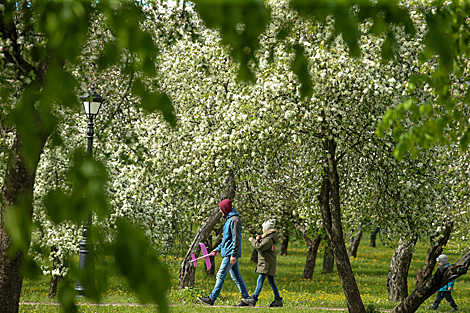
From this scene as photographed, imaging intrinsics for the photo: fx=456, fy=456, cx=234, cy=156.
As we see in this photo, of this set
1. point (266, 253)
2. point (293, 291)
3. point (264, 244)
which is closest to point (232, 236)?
point (264, 244)

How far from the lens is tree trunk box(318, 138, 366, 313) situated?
9.04 m

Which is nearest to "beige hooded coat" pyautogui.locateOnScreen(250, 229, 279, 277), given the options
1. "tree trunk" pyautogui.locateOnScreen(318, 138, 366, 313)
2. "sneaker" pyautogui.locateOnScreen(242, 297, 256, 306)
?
"sneaker" pyautogui.locateOnScreen(242, 297, 256, 306)

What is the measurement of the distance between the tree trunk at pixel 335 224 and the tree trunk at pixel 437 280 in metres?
1.47

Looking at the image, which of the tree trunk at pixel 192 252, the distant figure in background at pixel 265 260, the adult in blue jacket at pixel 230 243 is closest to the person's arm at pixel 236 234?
the adult in blue jacket at pixel 230 243

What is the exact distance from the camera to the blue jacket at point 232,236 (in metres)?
9.83

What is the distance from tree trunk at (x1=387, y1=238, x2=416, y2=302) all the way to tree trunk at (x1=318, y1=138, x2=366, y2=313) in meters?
3.65

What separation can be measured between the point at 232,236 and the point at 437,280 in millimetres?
4324

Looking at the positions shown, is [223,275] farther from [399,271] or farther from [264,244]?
[399,271]

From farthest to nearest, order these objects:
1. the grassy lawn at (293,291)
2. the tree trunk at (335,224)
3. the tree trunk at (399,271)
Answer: the tree trunk at (399,271)
the grassy lawn at (293,291)
the tree trunk at (335,224)

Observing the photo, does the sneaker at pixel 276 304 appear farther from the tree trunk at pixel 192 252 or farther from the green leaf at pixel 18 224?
the green leaf at pixel 18 224

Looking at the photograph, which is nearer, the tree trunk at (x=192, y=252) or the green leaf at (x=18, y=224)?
the green leaf at (x=18, y=224)

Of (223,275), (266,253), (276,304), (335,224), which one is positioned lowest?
(276,304)

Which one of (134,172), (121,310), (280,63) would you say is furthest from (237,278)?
(280,63)

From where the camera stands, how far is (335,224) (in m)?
9.39
